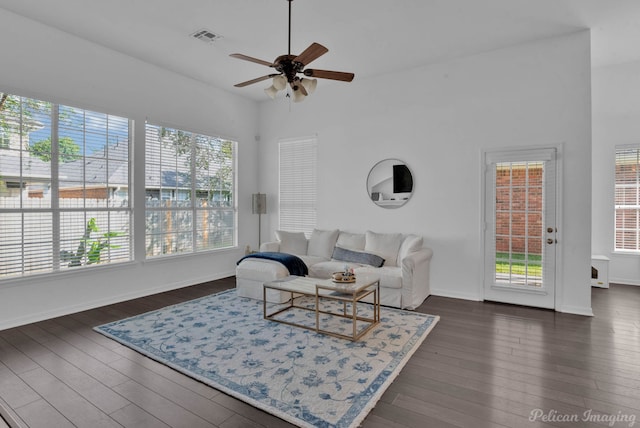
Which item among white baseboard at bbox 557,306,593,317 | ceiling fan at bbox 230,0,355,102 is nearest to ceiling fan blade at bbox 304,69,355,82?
ceiling fan at bbox 230,0,355,102

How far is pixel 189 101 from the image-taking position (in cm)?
570

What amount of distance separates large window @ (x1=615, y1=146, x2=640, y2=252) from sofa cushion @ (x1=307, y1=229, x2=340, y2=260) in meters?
4.80

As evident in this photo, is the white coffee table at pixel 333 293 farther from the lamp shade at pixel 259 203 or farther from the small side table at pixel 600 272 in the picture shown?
the small side table at pixel 600 272

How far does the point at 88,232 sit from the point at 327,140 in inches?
154

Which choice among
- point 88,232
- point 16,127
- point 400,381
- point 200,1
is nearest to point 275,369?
point 400,381

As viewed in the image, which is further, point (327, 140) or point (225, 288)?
point (327, 140)

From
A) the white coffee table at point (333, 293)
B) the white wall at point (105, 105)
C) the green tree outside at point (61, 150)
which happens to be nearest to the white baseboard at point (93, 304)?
the white wall at point (105, 105)

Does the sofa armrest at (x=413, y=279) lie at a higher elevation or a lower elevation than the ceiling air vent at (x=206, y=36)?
lower

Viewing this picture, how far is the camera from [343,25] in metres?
3.99

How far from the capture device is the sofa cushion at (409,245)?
471cm

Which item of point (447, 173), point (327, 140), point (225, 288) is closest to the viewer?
point (447, 173)

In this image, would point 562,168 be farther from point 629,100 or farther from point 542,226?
point 629,100

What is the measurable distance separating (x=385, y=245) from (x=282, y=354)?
2.61 meters

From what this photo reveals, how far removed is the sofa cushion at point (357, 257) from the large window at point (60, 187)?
308 cm
